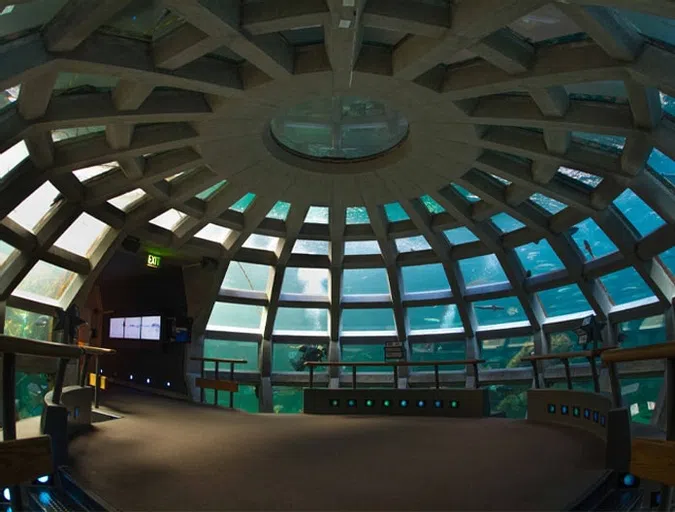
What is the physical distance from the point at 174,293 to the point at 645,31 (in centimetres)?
1700

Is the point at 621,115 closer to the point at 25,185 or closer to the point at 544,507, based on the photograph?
the point at 544,507

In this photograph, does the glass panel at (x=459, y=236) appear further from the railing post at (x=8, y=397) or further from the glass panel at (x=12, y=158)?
the railing post at (x=8, y=397)

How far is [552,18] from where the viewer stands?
7199mm

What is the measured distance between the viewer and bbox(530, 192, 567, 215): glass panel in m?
15.8

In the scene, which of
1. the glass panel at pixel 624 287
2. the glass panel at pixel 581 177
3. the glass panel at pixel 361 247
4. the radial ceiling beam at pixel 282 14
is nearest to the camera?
the radial ceiling beam at pixel 282 14

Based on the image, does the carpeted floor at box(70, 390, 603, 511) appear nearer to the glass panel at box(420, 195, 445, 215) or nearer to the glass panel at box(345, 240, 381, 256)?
the glass panel at box(420, 195, 445, 215)

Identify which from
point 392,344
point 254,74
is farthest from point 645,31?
point 392,344

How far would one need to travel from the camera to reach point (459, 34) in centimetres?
706

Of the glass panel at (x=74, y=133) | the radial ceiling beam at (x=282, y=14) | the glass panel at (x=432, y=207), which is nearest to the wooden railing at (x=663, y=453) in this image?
the radial ceiling beam at (x=282, y=14)

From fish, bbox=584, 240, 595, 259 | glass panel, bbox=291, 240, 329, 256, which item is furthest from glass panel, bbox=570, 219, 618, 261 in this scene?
glass panel, bbox=291, 240, 329, 256

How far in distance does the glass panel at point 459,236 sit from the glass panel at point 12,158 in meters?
13.5

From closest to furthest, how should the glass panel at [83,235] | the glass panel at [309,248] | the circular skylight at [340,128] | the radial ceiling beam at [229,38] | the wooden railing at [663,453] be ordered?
the wooden railing at [663,453] → the radial ceiling beam at [229,38] → the circular skylight at [340,128] → the glass panel at [83,235] → the glass panel at [309,248]

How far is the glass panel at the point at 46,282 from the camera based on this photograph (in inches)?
629

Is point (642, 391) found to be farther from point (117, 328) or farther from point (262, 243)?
point (117, 328)
